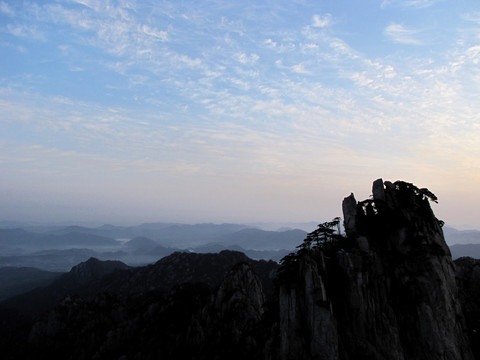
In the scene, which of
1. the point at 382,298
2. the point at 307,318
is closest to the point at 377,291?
the point at 382,298

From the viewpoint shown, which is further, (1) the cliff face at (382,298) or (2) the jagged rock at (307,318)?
(1) the cliff face at (382,298)

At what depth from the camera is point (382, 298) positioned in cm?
4394

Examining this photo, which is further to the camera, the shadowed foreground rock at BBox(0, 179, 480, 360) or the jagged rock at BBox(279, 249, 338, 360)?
the shadowed foreground rock at BBox(0, 179, 480, 360)

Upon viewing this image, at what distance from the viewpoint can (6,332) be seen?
555 feet

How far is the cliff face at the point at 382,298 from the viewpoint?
1608 inches

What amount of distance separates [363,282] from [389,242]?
10.0 metres

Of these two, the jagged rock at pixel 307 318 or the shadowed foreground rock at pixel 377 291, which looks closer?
the jagged rock at pixel 307 318

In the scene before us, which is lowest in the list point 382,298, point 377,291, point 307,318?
point 307,318

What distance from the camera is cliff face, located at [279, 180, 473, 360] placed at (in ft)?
134

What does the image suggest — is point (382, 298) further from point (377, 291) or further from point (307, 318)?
point (307, 318)

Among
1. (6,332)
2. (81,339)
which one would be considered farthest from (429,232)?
(6,332)

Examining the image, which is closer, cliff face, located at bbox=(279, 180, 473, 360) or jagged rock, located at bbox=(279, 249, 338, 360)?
jagged rock, located at bbox=(279, 249, 338, 360)

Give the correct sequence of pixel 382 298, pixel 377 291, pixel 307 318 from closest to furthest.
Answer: pixel 307 318, pixel 382 298, pixel 377 291

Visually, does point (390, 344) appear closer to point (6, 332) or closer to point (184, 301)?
point (184, 301)
